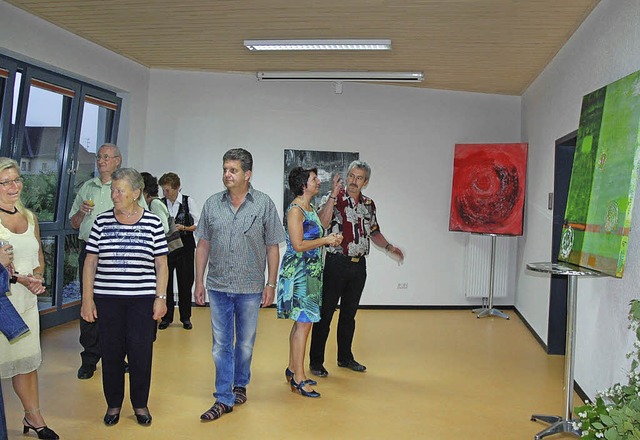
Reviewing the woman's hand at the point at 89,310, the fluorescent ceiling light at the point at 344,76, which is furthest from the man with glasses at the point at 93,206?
the fluorescent ceiling light at the point at 344,76

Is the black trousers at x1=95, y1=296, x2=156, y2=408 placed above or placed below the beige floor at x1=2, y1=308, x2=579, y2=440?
above

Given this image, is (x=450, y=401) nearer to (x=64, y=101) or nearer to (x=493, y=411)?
(x=493, y=411)

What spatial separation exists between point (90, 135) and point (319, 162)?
288cm

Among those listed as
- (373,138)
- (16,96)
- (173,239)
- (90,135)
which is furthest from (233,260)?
(373,138)

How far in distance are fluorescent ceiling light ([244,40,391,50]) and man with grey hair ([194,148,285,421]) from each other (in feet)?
8.65

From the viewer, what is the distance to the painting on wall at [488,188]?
8391 millimetres

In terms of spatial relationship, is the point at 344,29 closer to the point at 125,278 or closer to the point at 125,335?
the point at 125,278

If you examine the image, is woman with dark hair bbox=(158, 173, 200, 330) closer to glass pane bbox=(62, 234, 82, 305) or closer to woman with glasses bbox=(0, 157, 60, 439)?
glass pane bbox=(62, 234, 82, 305)

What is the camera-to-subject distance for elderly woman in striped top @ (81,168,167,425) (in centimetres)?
386

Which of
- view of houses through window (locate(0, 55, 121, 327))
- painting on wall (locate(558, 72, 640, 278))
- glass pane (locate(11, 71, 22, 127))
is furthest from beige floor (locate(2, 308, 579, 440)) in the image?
glass pane (locate(11, 71, 22, 127))

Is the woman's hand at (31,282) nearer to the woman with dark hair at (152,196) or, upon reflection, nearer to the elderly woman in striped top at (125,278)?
the elderly woman in striped top at (125,278)

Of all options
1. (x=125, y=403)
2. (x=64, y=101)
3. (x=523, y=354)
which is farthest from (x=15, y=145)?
(x=523, y=354)

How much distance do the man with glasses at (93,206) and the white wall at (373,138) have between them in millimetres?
3592

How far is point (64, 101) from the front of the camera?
283 inches
